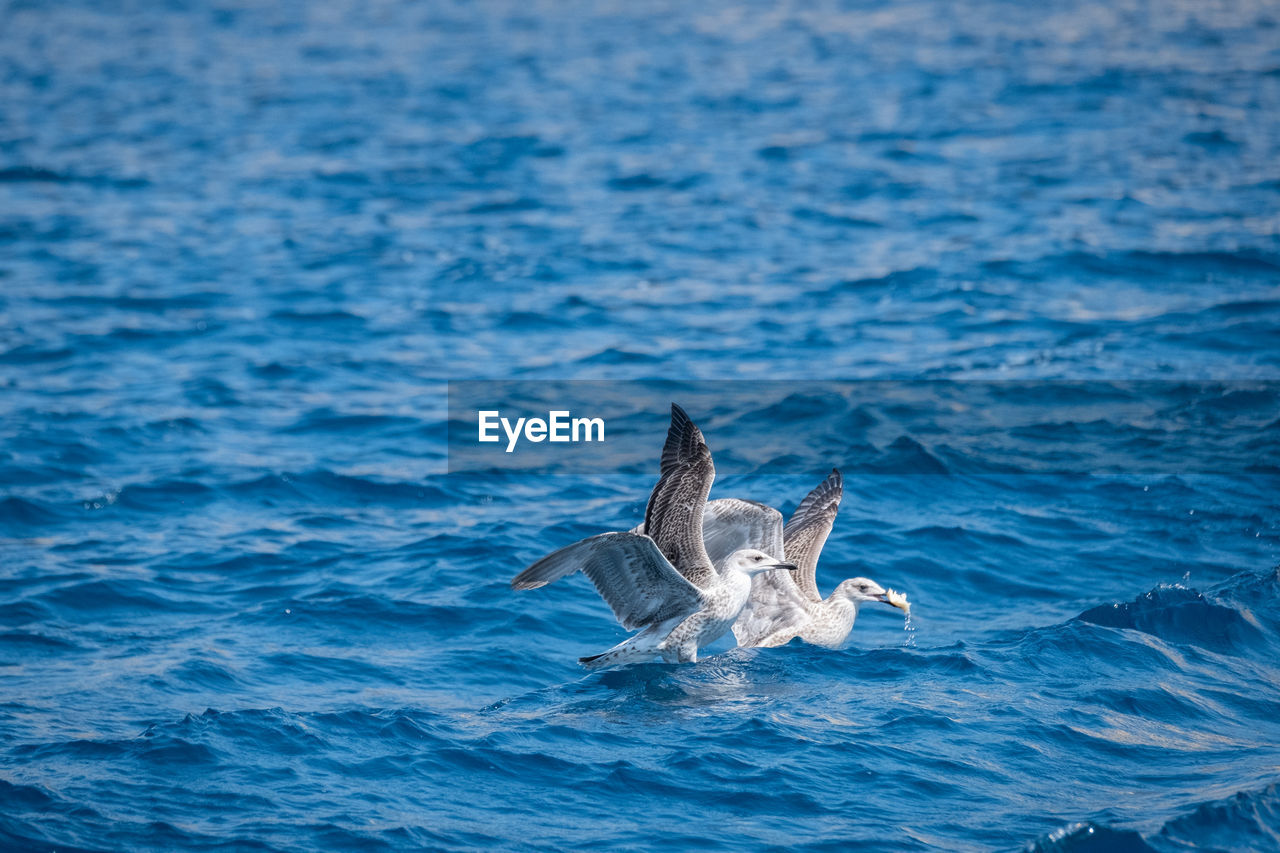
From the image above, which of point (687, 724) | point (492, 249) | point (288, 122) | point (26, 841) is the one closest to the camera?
point (26, 841)

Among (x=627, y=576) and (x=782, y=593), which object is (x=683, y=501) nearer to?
(x=627, y=576)

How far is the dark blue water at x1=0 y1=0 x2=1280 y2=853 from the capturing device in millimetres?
8938

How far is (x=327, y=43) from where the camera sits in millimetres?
49531

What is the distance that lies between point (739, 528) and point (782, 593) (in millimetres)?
705

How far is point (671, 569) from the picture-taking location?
10062 mm

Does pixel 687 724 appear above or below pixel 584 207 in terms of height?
below

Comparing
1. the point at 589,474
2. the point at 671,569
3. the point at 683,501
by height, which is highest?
the point at 683,501

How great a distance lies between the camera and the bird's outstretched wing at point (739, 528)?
11.5 m

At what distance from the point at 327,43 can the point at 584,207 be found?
26094 mm

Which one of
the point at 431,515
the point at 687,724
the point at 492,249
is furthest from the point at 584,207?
the point at 687,724

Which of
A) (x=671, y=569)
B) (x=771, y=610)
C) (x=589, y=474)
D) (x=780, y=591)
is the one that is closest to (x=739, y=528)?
(x=780, y=591)

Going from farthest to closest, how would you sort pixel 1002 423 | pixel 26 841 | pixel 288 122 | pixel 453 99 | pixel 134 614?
1. pixel 453 99
2. pixel 288 122
3. pixel 1002 423
4. pixel 134 614
5. pixel 26 841

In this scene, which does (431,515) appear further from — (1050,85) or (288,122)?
(1050,85)

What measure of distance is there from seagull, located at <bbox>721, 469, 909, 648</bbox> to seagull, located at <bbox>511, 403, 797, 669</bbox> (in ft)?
1.53
